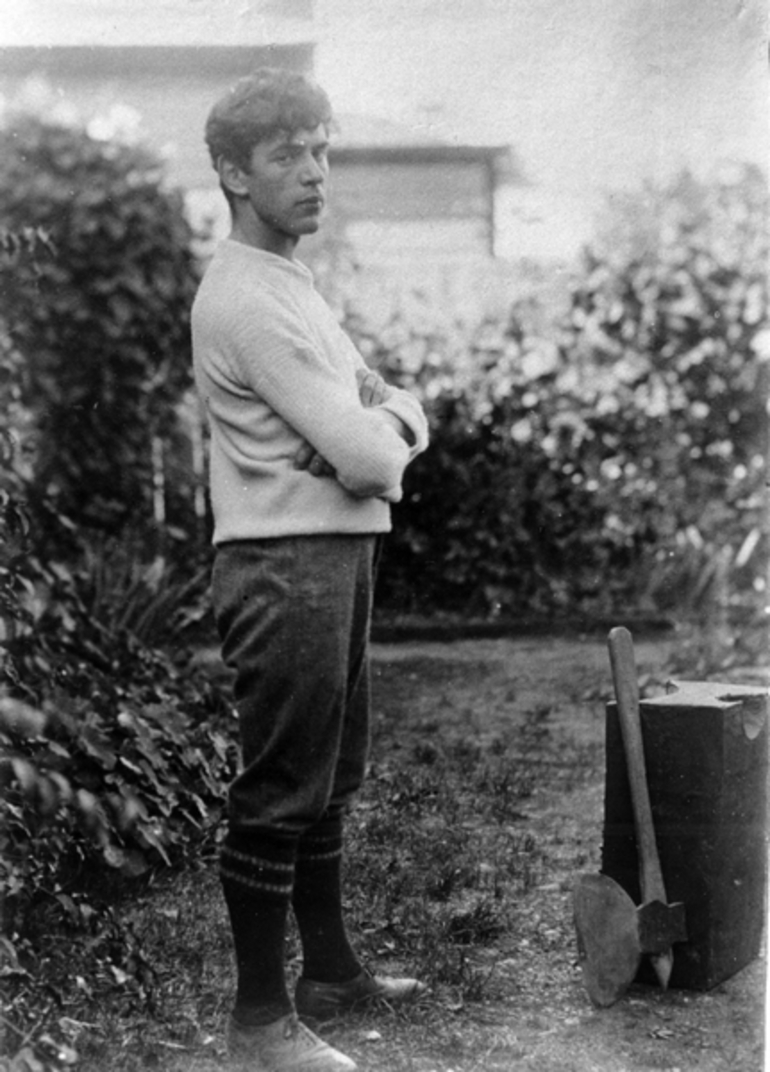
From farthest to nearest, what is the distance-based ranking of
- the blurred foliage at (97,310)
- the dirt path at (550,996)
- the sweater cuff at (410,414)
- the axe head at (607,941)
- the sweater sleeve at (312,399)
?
1. the blurred foliage at (97,310)
2. the axe head at (607,941)
3. the dirt path at (550,996)
4. the sweater cuff at (410,414)
5. the sweater sleeve at (312,399)

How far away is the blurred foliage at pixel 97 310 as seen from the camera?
352 centimetres

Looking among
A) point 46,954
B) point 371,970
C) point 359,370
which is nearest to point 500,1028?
point 371,970

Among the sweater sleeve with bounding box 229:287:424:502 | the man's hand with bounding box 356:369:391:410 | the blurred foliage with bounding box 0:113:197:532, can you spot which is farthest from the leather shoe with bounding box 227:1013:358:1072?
the blurred foliage with bounding box 0:113:197:532

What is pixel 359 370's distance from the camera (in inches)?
112

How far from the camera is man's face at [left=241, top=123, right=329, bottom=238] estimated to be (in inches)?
104

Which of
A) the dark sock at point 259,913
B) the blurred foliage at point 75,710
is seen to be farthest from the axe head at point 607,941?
the blurred foliage at point 75,710

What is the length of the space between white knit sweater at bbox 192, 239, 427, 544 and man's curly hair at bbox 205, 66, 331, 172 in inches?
7.4

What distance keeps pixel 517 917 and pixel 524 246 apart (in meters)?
1.60

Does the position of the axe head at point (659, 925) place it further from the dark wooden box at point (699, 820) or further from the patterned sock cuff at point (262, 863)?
the patterned sock cuff at point (262, 863)

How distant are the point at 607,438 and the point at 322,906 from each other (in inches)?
83.0

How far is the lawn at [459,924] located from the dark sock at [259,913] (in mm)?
161

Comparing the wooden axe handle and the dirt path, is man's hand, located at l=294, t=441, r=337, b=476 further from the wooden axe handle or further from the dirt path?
the dirt path

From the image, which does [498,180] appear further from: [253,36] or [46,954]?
[46,954]

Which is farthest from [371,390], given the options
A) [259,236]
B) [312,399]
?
[259,236]
